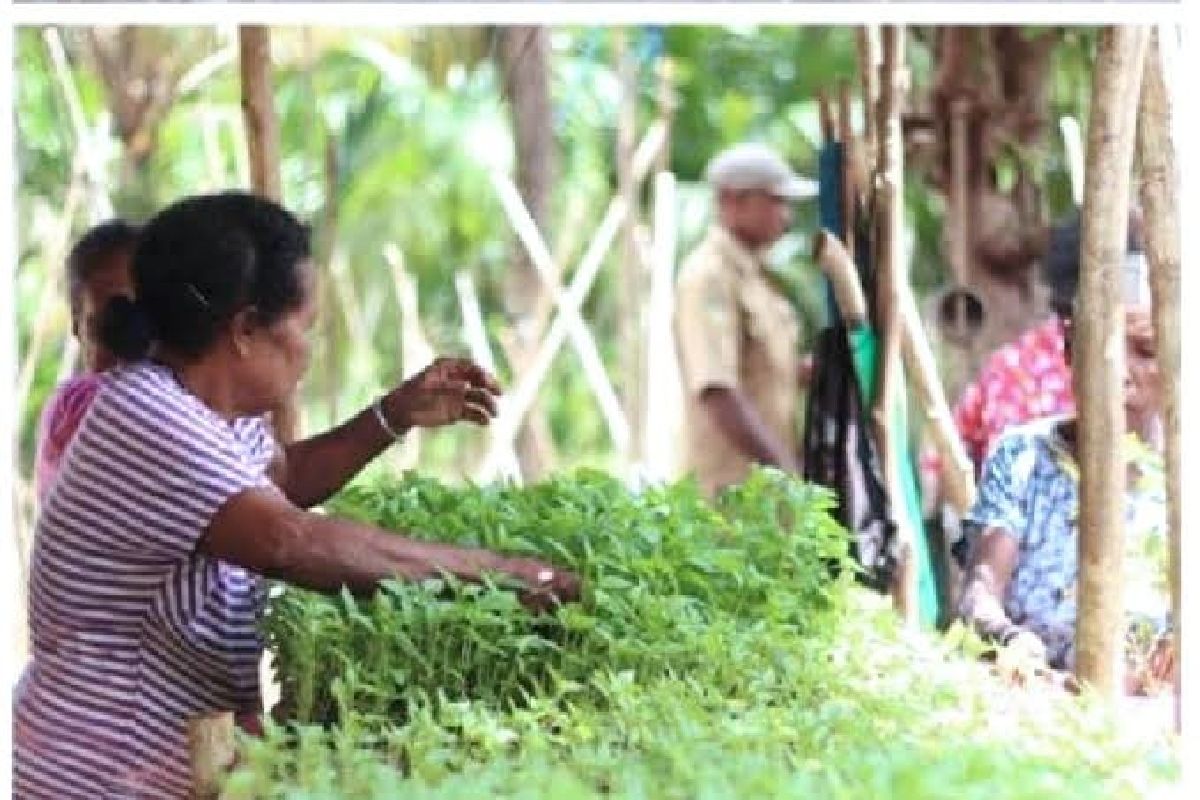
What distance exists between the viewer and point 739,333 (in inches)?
255

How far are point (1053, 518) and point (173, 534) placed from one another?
1.75 m

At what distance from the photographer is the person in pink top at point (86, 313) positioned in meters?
3.97

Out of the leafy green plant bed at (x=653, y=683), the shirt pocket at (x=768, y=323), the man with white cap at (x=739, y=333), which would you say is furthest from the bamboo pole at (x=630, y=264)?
the leafy green plant bed at (x=653, y=683)

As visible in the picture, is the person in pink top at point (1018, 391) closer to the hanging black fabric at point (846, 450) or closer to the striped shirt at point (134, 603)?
the hanging black fabric at point (846, 450)

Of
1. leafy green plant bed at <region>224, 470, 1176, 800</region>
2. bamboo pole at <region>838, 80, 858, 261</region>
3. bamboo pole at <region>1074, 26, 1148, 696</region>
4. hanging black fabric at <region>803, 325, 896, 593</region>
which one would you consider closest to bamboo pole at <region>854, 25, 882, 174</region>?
bamboo pole at <region>838, 80, 858, 261</region>

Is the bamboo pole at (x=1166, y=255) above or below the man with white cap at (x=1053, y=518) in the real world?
above

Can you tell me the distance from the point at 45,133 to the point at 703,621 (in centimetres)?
670

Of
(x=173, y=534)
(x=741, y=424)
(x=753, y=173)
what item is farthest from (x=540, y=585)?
(x=753, y=173)

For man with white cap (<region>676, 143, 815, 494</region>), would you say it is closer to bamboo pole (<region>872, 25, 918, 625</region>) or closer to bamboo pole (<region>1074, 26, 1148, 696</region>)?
bamboo pole (<region>872, 25, 918, 625</region>)

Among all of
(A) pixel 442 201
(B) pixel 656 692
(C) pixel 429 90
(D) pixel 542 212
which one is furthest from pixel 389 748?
(A) pixel 442 201

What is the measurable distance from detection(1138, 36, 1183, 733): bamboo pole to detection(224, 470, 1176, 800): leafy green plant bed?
1.05ft

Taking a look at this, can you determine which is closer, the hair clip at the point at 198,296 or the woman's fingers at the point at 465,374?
the hair clip at the point at 198,296

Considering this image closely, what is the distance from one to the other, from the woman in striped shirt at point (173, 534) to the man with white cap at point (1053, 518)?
4.58 feet

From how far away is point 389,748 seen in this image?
271 centimetres
